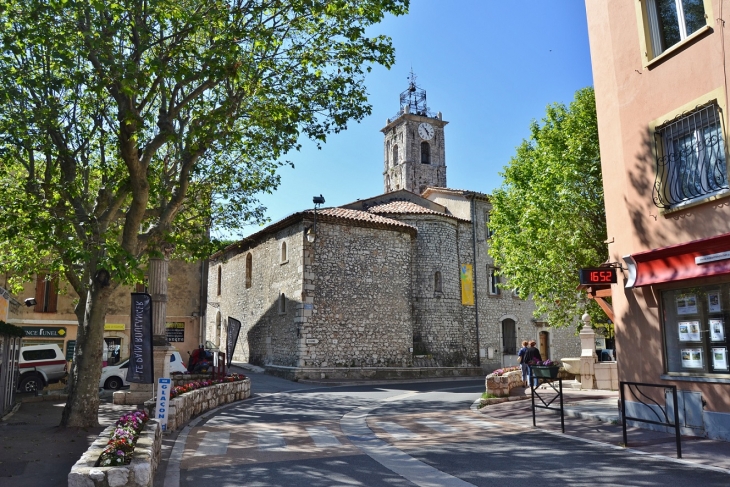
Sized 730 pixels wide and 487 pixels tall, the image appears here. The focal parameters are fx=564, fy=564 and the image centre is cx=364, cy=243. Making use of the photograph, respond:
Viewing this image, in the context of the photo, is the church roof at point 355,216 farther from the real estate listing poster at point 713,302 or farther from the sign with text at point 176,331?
the real estate listing poster at point 713,302

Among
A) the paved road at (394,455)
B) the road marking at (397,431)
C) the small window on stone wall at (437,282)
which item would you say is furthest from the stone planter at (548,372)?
the small window on stone wall at (437,282)

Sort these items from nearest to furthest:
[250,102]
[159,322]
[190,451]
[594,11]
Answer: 1. [190,451]
2. [594,11]
3. [250,102]
4. [159,322]

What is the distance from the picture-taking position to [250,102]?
40.9 feet

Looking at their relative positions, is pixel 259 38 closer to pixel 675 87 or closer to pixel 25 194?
pixel 25 194

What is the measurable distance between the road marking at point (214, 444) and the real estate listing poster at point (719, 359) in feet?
23.3

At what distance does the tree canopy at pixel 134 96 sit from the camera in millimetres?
9273

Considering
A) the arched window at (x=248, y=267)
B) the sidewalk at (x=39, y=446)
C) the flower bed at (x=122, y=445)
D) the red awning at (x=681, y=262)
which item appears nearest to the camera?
the flower bed at (x=122, y=445)

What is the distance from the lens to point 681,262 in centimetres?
841

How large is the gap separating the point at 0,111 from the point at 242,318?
21.4m

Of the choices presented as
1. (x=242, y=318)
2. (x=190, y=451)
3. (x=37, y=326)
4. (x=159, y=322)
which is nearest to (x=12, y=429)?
(x=190, y=451)

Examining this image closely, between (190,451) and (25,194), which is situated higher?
(25,194)

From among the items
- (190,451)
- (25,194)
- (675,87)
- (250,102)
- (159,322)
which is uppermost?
(250,102)

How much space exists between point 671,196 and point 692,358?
2.53 metres

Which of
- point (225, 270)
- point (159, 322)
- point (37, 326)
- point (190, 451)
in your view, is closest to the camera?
point (190, 451)
